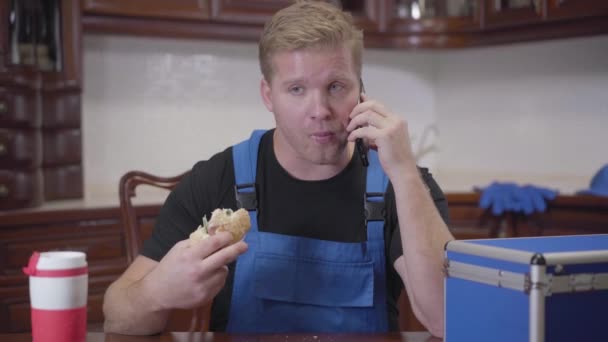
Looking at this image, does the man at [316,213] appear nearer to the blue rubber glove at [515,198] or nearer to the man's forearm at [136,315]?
the man's forearm at [136,315]

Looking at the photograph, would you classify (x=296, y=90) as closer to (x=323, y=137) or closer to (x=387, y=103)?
(x=323, y=137)

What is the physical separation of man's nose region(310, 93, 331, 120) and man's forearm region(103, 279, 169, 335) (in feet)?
1.42

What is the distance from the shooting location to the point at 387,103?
3.59m

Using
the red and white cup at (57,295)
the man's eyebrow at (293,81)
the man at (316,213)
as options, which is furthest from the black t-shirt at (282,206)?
the red and white cup at (57,295)

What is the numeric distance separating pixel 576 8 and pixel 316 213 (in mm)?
1585

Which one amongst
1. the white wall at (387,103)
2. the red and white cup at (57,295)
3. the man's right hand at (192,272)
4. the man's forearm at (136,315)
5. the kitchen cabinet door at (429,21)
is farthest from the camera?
the kitchen cabinet door at (429,21)

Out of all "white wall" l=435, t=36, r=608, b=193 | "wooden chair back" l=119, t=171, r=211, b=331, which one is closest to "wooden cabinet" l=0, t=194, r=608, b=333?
"white wall" l=435, t=36, r=608, b=193

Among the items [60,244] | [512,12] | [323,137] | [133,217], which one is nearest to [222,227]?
[323,137]

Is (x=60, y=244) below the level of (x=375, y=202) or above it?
below

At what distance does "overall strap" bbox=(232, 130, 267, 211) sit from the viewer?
159 centimetres

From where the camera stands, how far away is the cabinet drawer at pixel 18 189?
237cm

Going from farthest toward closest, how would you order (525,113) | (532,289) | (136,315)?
(525,113)
(136,315)
(532,289)

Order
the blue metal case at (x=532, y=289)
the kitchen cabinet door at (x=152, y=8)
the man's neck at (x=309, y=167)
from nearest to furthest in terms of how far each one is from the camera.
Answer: the blue metal case at (x=532, y=289) < the man's neck at (x=309, y=167) < the kitchen cabinet door at (x=152, y=8)

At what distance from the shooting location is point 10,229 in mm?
2326
